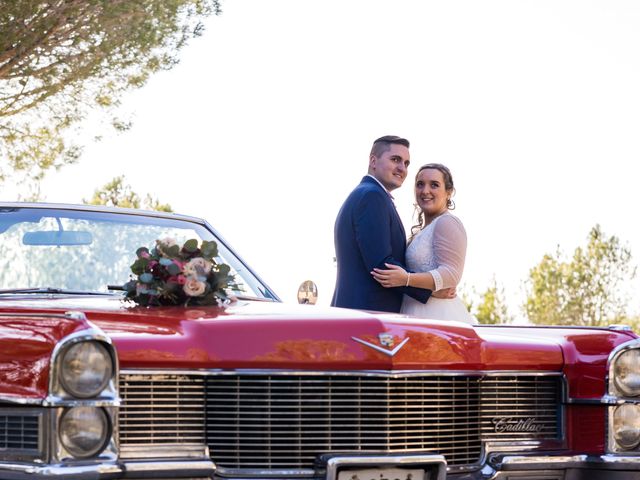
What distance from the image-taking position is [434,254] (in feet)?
20.7

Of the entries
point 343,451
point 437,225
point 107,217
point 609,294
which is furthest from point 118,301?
point 609,294

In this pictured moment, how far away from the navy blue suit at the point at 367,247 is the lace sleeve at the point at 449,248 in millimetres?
149

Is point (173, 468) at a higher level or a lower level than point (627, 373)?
lower

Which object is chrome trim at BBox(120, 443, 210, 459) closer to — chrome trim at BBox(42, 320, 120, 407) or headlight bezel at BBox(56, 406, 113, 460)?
headlight bezel at BBox(56, 406, 113, 460)

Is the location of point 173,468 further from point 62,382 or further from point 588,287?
point 588,287

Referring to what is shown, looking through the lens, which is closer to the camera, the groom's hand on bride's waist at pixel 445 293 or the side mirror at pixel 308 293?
the side mirror at pixel 308 293

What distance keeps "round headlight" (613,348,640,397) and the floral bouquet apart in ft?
5.34

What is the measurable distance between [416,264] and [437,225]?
23 centimetres

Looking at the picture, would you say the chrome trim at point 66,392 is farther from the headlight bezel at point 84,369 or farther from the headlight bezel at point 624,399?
the headlight bezel at point 624,399

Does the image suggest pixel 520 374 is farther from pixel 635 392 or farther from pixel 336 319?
pixel 336 319

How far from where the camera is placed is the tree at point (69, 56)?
18.5 m

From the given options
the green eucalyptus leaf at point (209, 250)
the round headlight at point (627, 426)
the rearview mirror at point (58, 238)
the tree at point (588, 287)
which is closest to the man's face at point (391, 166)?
the green eucalyptus leaf at point (209, 250)

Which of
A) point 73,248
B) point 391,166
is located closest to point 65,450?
point 73,248

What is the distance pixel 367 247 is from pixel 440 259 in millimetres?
410
